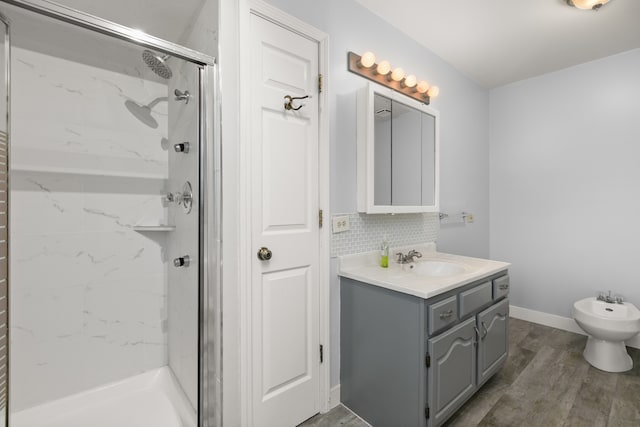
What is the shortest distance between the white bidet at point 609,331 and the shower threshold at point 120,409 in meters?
2.70

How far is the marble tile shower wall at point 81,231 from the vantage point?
1534mm

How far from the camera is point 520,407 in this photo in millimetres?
1729

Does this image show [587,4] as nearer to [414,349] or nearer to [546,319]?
[414,349]

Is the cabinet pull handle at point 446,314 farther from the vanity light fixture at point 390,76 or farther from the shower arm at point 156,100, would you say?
the shower arm at point 156,100

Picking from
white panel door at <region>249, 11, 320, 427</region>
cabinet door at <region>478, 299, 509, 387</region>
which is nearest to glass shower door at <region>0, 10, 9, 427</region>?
white panel door at <region>249, 11, 320, 427</region>

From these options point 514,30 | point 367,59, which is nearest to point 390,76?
point 367,59

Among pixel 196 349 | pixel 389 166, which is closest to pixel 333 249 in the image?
pixel 389 166

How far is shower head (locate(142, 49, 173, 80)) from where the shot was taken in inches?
55.5

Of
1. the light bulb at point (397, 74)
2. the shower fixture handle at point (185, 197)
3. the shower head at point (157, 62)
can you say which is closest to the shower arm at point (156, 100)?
the shower head at point (157, 62)

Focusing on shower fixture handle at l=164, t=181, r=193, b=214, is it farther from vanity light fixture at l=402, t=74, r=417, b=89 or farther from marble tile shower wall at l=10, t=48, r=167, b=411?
vanity light fixture at l=402, t=74, r=417, b=89

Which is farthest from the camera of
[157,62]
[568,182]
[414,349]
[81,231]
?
[568,182]

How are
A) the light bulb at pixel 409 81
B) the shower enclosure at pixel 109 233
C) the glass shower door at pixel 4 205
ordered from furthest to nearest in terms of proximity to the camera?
the light bulb at pixel 409 81 → the shower enclosure at pixel 109 233 → the glass shower door at pixel 4 205

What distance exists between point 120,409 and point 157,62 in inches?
75.4

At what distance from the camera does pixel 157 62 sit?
1480 millimetres
